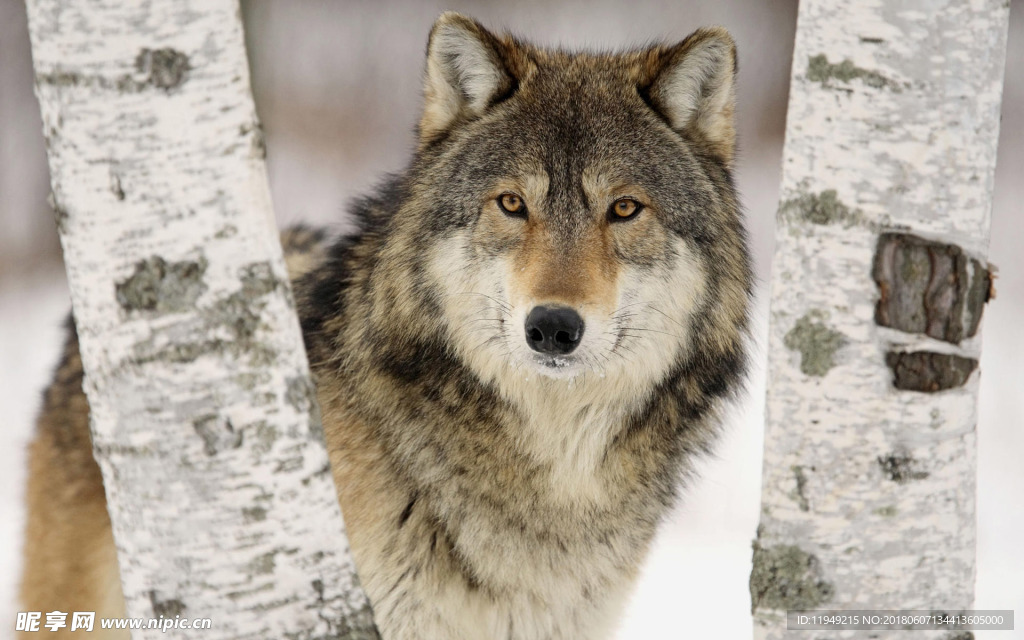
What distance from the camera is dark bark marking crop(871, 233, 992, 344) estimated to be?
1677mm

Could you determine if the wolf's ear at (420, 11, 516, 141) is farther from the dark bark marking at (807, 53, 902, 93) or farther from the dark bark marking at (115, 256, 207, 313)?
the dark bark marking at (115, 256, 207, 313)

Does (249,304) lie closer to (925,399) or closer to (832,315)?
(832,315)

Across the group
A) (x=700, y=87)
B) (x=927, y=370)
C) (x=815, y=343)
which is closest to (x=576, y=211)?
(x=700, y=87)

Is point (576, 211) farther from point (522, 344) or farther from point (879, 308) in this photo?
point (879, 308)

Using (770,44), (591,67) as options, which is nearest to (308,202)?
(770,44)

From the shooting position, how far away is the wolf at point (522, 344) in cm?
273

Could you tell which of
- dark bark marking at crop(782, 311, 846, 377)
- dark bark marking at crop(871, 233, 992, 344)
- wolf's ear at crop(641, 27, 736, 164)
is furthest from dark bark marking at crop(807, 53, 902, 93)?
wolf's ear at crop(641, 27, 736, 164)

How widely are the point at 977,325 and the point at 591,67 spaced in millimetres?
1750

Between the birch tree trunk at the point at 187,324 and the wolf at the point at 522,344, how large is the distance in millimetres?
1074

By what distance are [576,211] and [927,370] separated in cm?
125

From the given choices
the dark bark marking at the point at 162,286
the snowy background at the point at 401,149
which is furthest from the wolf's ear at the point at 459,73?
the snowy background at the point at 401,149

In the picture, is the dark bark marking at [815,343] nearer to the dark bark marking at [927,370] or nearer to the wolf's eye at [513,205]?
the dark bark marking at [927,370]

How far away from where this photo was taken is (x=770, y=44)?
674 centimetres

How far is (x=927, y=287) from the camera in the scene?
1689 millimetres
